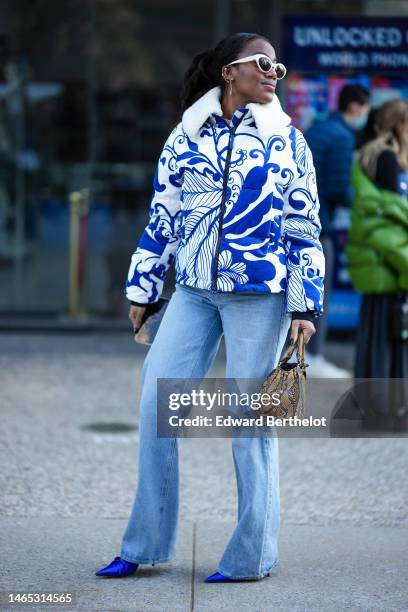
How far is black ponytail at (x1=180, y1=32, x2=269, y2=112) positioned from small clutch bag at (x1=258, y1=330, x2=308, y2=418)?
1010 millimetres

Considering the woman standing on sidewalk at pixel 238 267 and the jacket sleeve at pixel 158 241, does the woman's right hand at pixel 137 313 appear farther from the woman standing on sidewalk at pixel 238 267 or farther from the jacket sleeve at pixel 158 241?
the woman standing on sidewalk at pixel 238 267

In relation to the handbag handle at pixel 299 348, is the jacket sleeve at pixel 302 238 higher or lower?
higher

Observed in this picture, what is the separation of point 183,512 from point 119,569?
1.01 meters

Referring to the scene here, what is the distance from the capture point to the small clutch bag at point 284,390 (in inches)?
160

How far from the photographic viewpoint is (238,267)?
4.11 m

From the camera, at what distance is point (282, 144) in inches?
163

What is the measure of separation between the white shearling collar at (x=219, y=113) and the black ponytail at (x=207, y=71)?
0.32 feet

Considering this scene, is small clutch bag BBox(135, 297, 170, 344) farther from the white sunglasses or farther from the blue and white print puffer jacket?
the white sunglasses

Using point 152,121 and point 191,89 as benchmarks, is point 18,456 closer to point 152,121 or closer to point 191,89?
point 191,89

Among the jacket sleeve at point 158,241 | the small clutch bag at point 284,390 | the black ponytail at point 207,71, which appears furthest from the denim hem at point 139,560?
the black ponytail at point 207,71

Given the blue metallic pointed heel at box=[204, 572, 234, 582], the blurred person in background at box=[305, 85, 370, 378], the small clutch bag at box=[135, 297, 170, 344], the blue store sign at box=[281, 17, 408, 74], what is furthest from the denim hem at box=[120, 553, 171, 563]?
the blue store sign at box=[281, 17, 408, 74]

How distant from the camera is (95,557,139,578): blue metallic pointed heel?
4336 millimetres

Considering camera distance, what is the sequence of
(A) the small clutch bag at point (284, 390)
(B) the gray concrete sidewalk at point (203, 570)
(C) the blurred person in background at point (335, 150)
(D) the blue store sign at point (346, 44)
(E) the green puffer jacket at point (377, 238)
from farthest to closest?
1. (D) the blue store sign at point (346, 44)
2. (C) the blurred person in background at point (335, 150)
3. (E) the green puffer jacket at point (377, 238)
4. (B) the gray concrete sidewalk at point (203, 570)
5. (A) the small clutch bag at point (284, 390)

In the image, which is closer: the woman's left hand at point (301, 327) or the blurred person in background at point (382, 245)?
the woman's left hand at point (301, 327)
